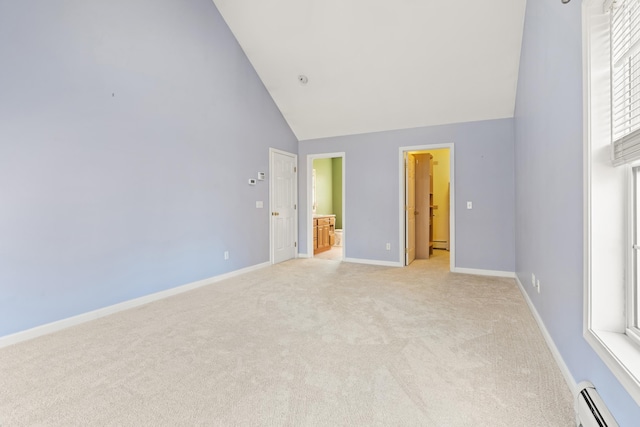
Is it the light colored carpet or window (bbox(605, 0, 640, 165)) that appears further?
the light colored carpet

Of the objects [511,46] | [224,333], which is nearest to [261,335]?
[224,333]

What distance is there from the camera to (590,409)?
4.23 ft

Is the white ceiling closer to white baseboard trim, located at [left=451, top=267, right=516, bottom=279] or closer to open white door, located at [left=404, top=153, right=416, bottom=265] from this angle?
open white door, located at [left=404, top=153, right=416, bottom=265]

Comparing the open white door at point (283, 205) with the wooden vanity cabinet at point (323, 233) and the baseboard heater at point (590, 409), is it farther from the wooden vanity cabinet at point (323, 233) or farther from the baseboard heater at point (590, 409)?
the baseboard heater at point (590, 409)

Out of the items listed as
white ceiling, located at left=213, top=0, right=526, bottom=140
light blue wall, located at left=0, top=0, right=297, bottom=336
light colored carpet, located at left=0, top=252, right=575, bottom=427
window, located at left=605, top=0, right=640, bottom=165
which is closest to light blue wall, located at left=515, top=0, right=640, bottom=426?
window, located at left=605, top=0, right=640, bottom=165

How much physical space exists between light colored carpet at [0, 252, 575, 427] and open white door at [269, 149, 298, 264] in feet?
7.19

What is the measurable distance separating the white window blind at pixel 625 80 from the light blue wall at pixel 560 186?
0.57ft

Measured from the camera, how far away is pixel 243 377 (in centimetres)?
187

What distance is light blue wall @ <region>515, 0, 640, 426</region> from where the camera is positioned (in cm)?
157

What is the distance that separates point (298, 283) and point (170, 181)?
2.06m

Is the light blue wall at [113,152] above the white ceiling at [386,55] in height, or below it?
below

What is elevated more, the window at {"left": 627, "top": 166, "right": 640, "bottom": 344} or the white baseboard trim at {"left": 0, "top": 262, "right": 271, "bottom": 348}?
the window at {"left": 627, "top": 166, "right": 640, "bottom": 344}

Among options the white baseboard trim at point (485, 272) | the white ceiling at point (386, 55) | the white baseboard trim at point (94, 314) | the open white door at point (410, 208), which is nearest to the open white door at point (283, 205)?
the white ceiling at point (386, 55)

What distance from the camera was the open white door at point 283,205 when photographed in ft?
17.7
